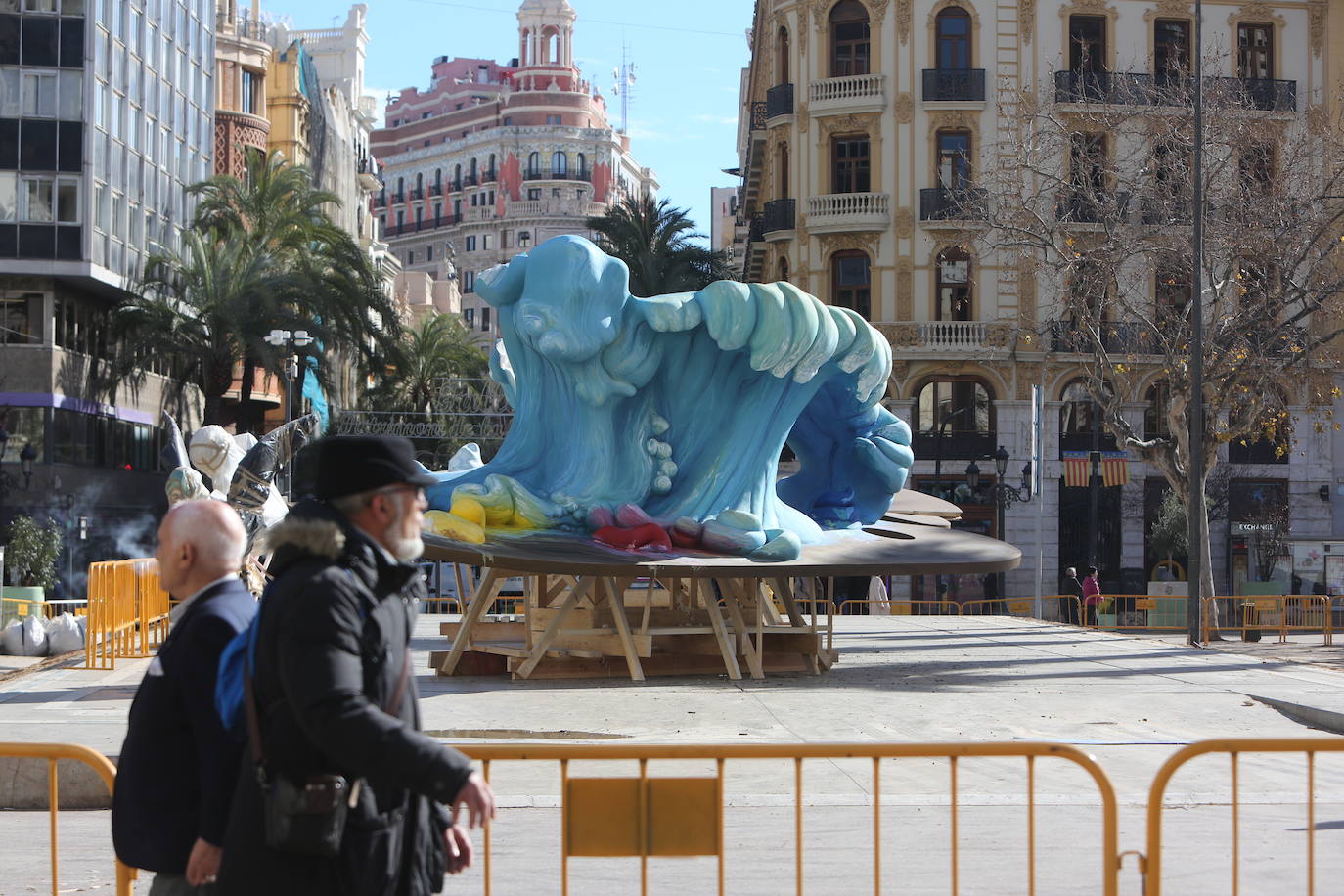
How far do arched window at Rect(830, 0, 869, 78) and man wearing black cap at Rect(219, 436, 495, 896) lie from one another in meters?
40.5

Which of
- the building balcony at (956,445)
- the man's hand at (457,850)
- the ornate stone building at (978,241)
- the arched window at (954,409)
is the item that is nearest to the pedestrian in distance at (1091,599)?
the ornate stone building at (978,241)

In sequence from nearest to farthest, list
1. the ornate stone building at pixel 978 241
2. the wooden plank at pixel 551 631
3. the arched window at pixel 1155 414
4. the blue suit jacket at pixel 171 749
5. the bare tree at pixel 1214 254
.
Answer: the blue suit jacket at pixel 171 749
the wooden plank at pixel 551 631
the bare tree at pixel 1214 254
the ornate stone building at pixel 978 241
the arched window at pixel 1155 414

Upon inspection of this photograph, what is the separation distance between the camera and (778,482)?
2070 cm

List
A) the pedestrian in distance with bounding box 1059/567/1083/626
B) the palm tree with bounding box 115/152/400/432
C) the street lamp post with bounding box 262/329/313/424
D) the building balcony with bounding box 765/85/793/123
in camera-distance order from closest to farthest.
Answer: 1. the pedestrian in distance with bounding box 1059/567/1083/626
2. the street lamp post with bounding box 262/329/313/424
3. the palm tree with bounding box 115/152/400/432
4. the building balcony with bounding box 765/85/793/123

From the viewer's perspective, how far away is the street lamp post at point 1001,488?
35.2m

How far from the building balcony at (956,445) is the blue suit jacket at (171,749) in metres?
38.5

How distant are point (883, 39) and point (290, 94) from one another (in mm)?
27533

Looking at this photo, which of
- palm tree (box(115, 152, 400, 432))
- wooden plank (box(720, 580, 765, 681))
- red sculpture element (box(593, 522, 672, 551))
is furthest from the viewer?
palm tree (box(115, 152, 400, 432))

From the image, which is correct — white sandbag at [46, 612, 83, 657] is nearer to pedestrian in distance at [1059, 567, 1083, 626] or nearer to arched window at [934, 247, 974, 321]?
pedestrian in distance at [1059, 567, 1083, 626]

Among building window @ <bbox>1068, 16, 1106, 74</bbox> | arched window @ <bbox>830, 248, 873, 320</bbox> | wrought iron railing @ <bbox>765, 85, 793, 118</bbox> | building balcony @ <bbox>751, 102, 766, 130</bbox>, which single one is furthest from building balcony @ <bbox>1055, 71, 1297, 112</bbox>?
building balcony @ <bbox>751, 102, 766, 130</bbox>

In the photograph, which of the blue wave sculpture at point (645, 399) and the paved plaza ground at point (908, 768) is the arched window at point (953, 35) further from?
the blue wave sculpture at point (645, 399)

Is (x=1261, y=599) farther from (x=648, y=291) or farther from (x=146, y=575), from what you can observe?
(x=146, y=575)

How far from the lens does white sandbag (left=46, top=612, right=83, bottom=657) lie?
69.2 ft

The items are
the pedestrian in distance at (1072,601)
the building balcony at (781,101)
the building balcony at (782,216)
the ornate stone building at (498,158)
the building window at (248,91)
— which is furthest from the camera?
the ornate stone building at (498,158)
